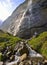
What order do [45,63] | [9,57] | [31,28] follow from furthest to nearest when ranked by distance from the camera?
1. [31,28]
2. [9,57]
3. [45,63]

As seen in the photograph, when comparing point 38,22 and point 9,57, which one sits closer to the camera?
point 9,57

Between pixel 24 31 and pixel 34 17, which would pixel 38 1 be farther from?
pixel 24 31

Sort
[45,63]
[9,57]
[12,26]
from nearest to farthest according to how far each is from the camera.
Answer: [45,63], [9,57], [12,26]

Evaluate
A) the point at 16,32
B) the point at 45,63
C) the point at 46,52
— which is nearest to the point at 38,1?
the point at 16,32

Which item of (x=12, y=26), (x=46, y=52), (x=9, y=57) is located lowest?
(x=12, y=26)

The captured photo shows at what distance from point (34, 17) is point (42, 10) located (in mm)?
5560

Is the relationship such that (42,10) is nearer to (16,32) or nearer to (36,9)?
(36,9)

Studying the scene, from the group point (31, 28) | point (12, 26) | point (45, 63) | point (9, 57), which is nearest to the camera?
point (45, 63)

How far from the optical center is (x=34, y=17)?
379 ft

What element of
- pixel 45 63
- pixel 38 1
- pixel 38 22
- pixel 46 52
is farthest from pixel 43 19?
pixel 45 63

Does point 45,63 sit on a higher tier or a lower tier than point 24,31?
higher

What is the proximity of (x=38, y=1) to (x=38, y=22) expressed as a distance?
12166mm

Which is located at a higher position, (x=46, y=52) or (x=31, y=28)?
(x=46, y=52)

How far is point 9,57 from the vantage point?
6125 cm
